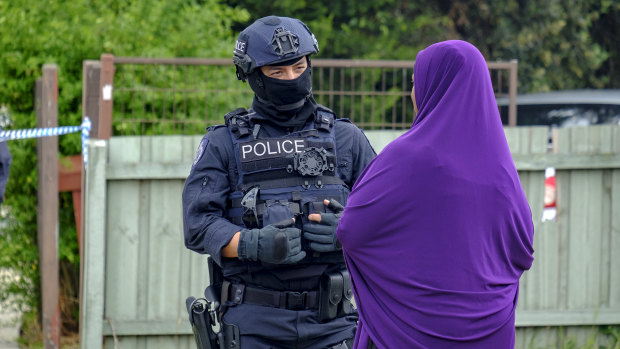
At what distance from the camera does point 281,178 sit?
12.6 ft

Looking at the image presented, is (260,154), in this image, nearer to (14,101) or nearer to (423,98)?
(423,98)

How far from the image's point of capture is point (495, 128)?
9.98ft

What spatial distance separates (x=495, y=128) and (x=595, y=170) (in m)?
3.39

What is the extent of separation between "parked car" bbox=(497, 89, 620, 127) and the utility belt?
6695mm

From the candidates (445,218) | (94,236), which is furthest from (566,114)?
(445,218)

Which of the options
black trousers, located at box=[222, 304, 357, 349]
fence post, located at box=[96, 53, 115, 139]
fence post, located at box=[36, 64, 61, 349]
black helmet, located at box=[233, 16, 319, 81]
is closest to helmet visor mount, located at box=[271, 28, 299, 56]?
black helmet, located at box=[233, 16, 319, 81]

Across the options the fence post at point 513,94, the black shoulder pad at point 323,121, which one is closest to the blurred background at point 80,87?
the fence post at point 513,94

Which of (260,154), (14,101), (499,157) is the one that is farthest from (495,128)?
(14,101)

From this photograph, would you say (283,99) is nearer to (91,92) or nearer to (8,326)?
(91,92)

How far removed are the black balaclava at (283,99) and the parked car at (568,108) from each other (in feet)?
21.4

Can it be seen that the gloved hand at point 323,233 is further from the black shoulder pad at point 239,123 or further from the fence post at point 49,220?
the fence post at point 49,220

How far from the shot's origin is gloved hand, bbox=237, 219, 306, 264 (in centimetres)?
357

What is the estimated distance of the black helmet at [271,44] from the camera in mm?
3826

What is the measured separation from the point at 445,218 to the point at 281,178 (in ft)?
3.35
